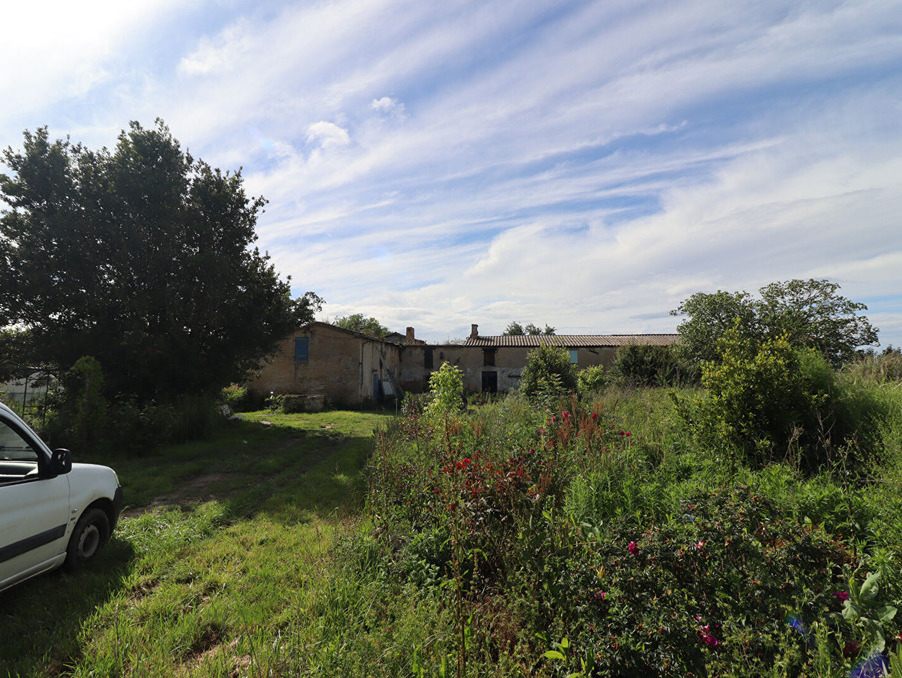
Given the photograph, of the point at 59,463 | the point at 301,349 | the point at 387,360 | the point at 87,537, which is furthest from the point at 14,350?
the point at 387,360

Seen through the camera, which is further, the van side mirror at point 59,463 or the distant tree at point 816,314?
the distant tree at point 816,314

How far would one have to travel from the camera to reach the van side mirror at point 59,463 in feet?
11.9

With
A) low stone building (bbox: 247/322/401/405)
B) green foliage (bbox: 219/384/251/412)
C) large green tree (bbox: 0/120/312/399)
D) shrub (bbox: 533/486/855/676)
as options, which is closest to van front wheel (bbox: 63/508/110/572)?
shrub (bbox: 533/486/855/676)

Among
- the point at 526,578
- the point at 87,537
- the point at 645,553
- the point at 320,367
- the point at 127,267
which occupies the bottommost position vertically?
the point at 87,537

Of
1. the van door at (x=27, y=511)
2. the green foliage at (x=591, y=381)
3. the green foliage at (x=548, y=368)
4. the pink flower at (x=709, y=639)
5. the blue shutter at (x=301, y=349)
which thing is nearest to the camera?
the pink flower at (x=709, y=639)

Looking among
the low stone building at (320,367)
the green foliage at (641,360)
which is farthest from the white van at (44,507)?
the low stone building at (320,367)

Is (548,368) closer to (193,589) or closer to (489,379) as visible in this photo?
(193,589)

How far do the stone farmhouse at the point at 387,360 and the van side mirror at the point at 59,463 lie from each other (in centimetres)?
1216

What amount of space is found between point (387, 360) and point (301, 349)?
668 centimetres

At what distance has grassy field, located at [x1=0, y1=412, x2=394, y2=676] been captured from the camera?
2.71 m

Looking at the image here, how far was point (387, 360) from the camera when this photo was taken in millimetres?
28422

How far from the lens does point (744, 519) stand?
273 cm

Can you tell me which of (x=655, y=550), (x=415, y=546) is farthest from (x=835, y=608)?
(x=415, y=546)

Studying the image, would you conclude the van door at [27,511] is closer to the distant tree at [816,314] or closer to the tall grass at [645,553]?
the tall grass at [645,553]
